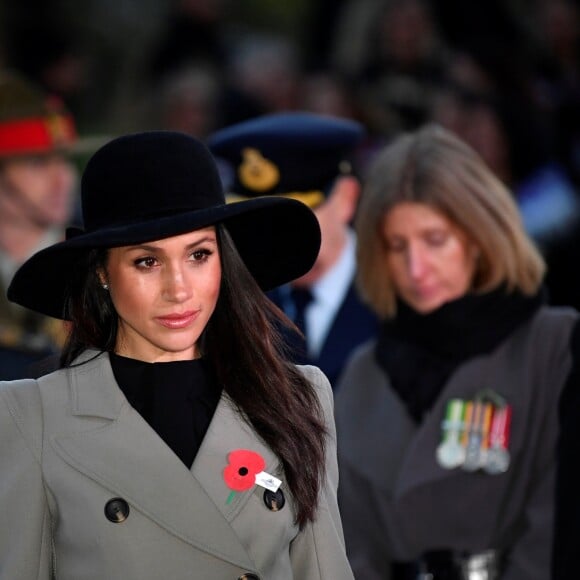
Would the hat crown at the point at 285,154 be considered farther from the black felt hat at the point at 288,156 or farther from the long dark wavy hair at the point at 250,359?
the long dark wavy hair at the point at 250,359

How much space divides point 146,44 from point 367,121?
11.6ft

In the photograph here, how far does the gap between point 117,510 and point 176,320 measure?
1.33 feet

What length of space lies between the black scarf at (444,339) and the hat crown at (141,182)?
168 centimetres

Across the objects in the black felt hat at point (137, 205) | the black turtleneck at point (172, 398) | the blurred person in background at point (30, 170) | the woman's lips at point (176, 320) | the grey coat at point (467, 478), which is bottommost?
the grey coat at point (467, 478)

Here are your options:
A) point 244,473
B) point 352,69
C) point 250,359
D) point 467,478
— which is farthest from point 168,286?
point 352,69

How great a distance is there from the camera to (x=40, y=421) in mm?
3135

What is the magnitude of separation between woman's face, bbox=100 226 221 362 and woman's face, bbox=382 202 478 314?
1.61 metres

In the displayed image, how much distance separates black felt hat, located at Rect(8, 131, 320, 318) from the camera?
3107mm

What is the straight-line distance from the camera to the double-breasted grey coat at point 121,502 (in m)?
3.05

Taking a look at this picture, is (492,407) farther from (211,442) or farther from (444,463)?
(211,442)

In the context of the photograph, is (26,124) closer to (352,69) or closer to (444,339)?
(352,69)

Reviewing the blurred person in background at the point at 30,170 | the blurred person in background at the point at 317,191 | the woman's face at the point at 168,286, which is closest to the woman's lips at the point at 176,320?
the woman's face at the point at 168,286

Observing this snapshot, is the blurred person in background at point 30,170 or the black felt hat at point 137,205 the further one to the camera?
the blurred person in background at point 30,170

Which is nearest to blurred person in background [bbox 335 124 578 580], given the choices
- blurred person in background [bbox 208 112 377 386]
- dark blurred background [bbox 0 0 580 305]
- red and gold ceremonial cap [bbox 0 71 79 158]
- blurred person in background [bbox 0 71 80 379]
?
blurred person in background [bbox 208 112 377 386]
